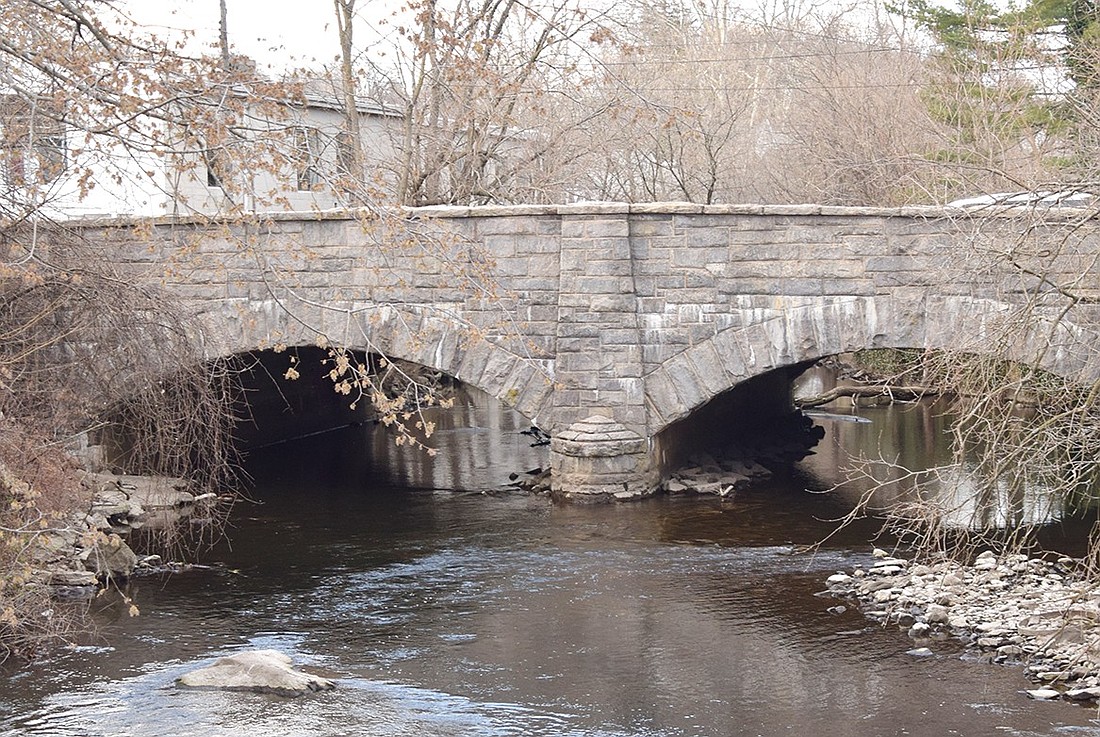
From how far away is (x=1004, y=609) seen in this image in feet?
30.3

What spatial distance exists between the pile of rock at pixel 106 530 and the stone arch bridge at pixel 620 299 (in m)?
1.58

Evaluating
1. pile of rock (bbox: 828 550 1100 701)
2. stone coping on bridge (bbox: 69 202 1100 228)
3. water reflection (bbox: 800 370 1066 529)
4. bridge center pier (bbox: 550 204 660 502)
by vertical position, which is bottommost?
pile of rock (bbox: 828 550 1100 701)

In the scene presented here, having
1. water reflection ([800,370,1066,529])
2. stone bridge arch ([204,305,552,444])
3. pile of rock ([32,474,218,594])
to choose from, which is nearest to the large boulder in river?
pile of rock ([32,474,218,594])

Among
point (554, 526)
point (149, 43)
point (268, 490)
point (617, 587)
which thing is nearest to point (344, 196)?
point (149, 43)

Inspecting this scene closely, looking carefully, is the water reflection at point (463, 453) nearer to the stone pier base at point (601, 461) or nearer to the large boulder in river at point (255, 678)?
the stone pier base at point (601, 461)

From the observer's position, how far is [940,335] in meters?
12.5

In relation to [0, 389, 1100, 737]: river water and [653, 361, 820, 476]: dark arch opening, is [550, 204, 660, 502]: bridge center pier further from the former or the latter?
[653, 361, 820, 476]: dark arch opening

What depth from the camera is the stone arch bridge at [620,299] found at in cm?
1276

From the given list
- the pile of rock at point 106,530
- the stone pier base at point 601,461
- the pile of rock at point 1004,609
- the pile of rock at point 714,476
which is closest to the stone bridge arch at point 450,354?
the stone pier base at point 601,461

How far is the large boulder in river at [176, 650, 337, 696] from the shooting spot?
7.92 m

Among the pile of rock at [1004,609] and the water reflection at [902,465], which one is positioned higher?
the water reflection at [902,465]

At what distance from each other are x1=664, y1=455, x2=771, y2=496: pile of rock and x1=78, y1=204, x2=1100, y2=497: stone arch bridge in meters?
0.37

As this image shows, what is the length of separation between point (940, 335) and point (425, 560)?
4.99 meters

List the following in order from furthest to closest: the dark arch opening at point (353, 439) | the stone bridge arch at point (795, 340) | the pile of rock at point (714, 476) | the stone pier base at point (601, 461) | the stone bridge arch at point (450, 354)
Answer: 1. the dark arch opening at point (353, 439)
2. the pile of rock at point (714, 476)
3. the stone bridge arch at point (450, 354)
4. the stone pier base at point (601, 461)
5. the stone bridge arch at point (795, 340)
